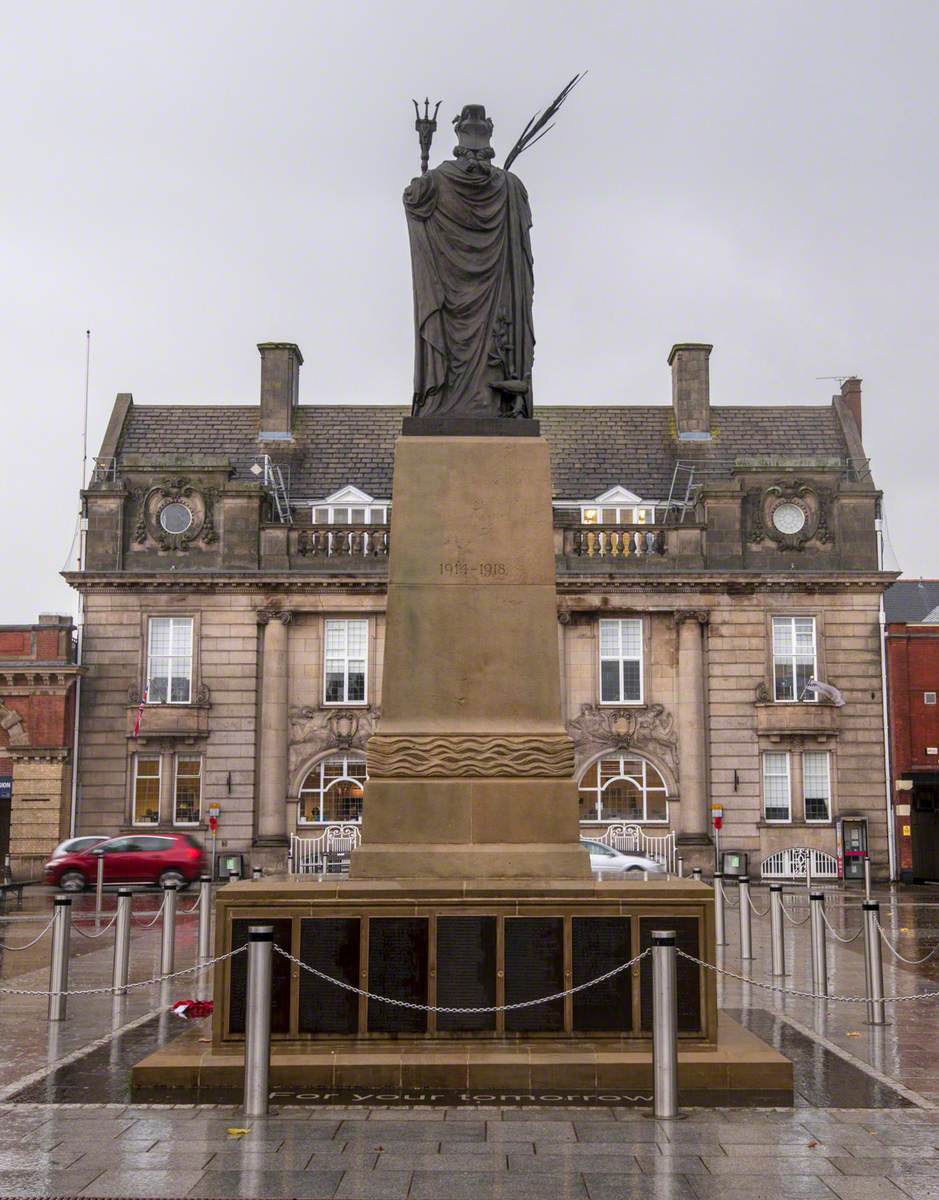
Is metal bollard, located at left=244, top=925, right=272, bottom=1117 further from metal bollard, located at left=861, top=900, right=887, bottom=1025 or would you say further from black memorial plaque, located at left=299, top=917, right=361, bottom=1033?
metal bollard, located at left=861, top=900, right=887, bottom=1025

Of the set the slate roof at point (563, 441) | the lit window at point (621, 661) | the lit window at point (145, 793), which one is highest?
the slate roof at point (563, 441)

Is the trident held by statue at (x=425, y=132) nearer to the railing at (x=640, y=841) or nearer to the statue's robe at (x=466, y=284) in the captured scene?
the statue's robe at (x=466, y=284)

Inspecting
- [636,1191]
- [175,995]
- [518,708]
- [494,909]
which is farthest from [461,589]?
[175,995]

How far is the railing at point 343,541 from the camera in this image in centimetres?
3984

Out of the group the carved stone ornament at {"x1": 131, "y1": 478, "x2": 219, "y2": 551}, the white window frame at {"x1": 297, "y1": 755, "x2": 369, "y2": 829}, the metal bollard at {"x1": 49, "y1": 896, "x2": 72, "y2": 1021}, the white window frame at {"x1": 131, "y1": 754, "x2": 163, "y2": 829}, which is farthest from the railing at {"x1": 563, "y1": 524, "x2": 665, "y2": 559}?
the metal bollard at {"x1": 49, "y1": 896, "x2": 72, "y2": 1021}

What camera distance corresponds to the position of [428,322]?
12.2m

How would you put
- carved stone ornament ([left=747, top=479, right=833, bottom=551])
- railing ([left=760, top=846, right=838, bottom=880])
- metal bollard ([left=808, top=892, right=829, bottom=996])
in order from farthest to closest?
carved stone ornament ([left=747, top=479, right=833, bottom=551])
railing ([left=760, top=846, right=838, bottom=880])
metal bollard ([left=808, top=892, right=829, bottom=996])

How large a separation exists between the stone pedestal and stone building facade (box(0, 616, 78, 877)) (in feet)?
96.7

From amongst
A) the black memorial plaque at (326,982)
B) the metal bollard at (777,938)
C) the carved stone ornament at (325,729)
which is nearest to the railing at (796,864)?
the carved stone ornament at (325,729)

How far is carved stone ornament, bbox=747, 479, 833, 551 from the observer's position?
3984cm

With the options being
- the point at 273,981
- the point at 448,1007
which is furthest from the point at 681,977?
the point at 273,981

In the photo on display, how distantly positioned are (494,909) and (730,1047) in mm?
2015

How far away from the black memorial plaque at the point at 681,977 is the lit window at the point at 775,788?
97.4ft

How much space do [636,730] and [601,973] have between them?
29.3 metres
